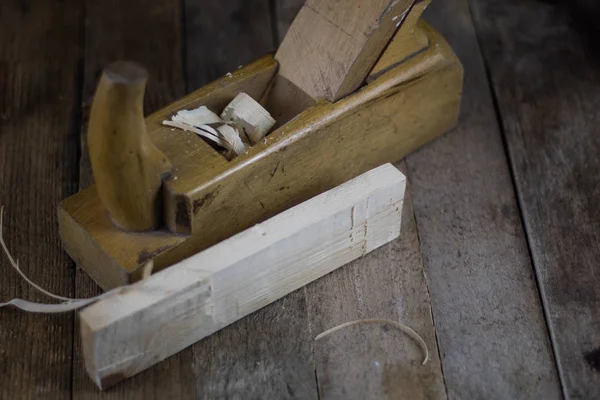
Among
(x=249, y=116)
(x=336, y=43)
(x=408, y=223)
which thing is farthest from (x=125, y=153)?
(x=408, y=223)

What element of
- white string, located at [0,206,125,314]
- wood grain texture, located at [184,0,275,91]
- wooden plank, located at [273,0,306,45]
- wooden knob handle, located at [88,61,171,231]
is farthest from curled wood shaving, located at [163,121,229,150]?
wooden plank, located at [273,0,306,45]

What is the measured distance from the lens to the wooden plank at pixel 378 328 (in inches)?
60.6

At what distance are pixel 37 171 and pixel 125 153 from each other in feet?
1.59

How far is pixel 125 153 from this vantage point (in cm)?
142

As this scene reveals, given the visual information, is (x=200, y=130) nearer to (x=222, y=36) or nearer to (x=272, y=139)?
(x=272, y=139)

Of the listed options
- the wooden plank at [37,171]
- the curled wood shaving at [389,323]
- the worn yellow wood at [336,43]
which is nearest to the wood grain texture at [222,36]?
the wooden plank at [37,171]

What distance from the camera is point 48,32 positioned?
209 cm

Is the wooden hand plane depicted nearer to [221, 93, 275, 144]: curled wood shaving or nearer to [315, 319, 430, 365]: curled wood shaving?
[221, 93, 275, 144]: curled wood shaving

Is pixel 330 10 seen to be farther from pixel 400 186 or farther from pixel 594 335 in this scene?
pixel 594 335

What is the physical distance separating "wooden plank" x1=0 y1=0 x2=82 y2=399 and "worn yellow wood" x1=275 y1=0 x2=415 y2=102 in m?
0.47

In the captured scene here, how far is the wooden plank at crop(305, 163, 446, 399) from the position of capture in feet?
5.05

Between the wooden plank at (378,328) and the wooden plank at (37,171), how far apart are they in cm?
41

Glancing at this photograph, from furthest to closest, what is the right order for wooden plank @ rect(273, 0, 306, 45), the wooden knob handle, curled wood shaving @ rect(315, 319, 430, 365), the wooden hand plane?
wooden plank @ rect(273, 0, 306, 45), curled wood shaving @ rect(315, 319, 430, 365), the wooden hand plane, the wooden knob handle

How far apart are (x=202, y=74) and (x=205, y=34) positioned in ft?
0.38
